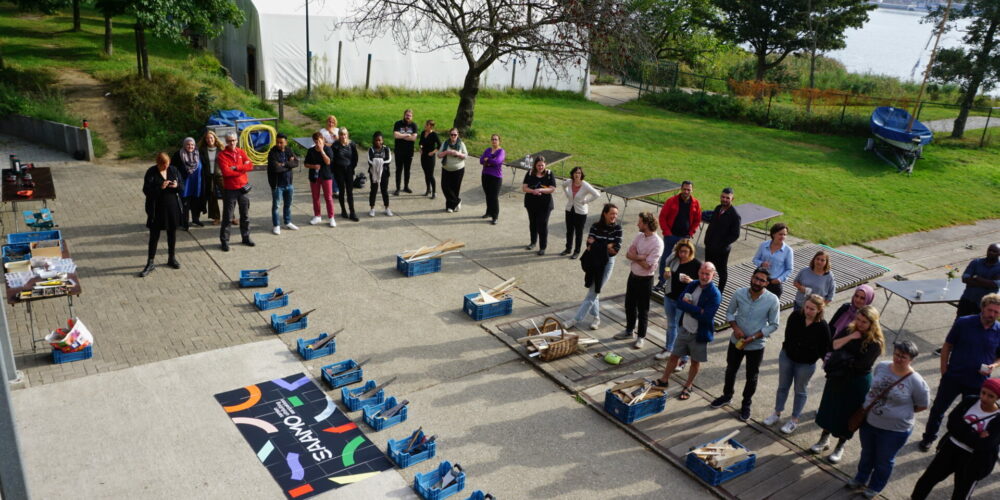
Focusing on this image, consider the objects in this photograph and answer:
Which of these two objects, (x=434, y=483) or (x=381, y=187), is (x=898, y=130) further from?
(x=434, y=483)

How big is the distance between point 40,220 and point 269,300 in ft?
17.6

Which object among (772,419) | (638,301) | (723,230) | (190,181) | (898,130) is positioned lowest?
(772,419)

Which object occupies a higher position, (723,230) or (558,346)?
(723,230)

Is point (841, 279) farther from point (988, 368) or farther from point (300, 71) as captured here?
point (300, 71)

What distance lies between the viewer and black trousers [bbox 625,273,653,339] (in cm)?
916

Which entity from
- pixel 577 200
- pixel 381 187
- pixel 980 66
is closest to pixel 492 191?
pixel 381 187

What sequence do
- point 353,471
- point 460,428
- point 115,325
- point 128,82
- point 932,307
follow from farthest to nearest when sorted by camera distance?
1. point 128,82
2. point 932,307
3. point 115,325
4. point 460,428
5. point 353,471

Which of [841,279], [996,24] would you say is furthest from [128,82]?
[996,24]

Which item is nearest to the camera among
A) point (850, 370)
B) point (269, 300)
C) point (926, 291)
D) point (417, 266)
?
point (850, 370)

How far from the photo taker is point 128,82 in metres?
19.6

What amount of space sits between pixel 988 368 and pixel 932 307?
5.04 meters

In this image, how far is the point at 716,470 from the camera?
22.0 ft

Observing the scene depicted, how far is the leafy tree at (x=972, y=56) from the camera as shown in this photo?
2512cm

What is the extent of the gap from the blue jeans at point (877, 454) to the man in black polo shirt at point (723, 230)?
12.7 ft
